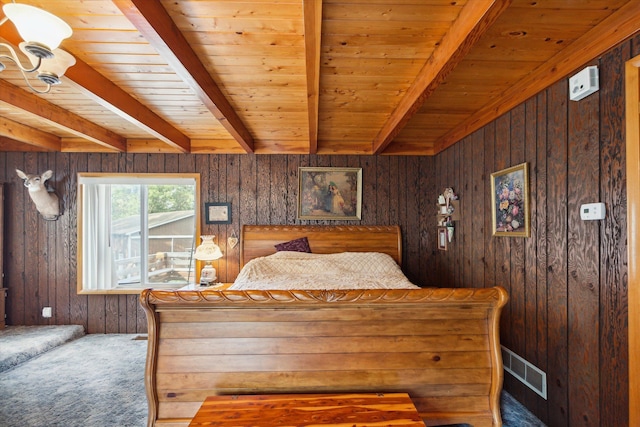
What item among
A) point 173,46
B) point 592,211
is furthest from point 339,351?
point 173,46

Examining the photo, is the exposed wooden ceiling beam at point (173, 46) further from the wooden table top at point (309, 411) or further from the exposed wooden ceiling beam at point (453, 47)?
the wooden table top at point (309, 411)

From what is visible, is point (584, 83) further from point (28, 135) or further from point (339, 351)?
point (28, 135)

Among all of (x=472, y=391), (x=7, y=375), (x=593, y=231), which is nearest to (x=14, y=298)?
(x=7, y=375)

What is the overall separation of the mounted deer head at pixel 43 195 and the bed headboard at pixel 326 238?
2241 mm

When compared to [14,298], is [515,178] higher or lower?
higher

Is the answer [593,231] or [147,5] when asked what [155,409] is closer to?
[147,5]

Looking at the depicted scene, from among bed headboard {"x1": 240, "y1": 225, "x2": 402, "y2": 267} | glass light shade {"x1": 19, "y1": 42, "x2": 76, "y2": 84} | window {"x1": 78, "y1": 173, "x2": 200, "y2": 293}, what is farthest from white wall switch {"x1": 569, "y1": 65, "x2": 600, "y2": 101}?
window {"x1": 78, "y1": 173, "x2": 200, "y2": 293}

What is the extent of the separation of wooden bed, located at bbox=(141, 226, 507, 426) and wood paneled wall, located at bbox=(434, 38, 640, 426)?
453 mm

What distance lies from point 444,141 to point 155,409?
3622mm

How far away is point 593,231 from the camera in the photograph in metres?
1.68

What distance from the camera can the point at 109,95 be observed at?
7.53ft

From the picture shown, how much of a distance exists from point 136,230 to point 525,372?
14.2ft

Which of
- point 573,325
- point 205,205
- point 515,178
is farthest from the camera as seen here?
point 205,205

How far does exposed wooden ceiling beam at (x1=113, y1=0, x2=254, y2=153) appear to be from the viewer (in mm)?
1352
